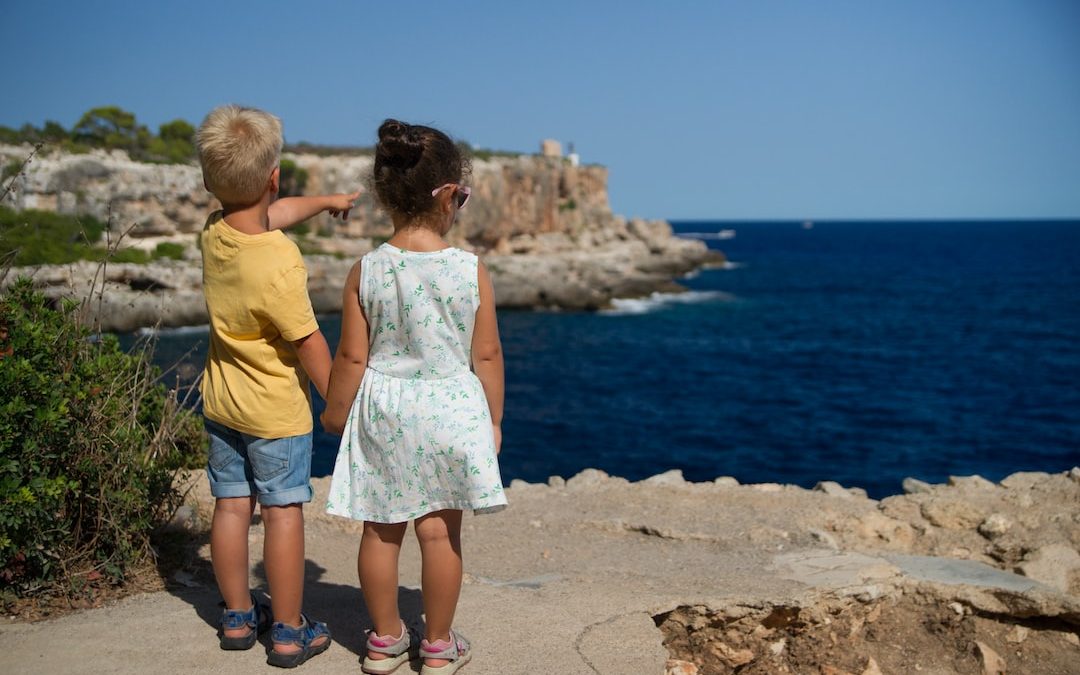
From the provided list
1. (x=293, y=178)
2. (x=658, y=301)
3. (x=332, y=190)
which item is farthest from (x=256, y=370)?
(x=658, y=301)

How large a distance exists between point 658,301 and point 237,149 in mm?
44411

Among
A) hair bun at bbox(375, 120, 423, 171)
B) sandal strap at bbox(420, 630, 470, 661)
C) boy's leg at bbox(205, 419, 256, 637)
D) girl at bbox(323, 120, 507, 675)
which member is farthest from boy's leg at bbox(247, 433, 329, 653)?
hair bun at bbox(375, 120, 423, 171)

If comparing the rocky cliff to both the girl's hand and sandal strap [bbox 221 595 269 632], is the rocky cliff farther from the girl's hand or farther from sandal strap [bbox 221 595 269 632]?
the girl's hand

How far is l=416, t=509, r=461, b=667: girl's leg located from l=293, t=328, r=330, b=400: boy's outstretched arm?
0.60 meters

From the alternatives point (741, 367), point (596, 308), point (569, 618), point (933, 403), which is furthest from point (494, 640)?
point (596, 308)

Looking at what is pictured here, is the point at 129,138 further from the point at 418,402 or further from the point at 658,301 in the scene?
the point at 418,402

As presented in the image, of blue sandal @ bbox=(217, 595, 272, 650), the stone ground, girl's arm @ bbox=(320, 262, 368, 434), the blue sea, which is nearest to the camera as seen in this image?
girl's arm @ bbox=(320, 262, 368, 434)

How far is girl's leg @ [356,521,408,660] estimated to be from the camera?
3215 millimetres

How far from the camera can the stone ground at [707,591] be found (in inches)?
141

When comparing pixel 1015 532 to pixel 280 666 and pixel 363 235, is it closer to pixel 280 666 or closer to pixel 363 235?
pixel 280 666

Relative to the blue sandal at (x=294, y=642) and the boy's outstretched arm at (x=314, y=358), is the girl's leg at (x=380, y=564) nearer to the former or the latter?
the blue sandal at (x=294, y=642)

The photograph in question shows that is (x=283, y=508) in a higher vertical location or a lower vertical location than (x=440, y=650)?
higher

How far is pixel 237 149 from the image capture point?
310 centimetres

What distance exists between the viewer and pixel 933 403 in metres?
24.1
